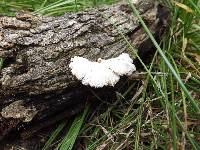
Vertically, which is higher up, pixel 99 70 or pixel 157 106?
pixel 99 70

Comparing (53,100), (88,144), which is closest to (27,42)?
(53,100)

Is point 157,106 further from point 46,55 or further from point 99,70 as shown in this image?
point 46,55

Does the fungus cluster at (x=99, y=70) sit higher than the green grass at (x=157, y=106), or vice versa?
the fungus cluster at (x=99, y=70)

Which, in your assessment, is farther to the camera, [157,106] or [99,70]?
[157,106]

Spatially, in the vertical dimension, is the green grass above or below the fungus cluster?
below

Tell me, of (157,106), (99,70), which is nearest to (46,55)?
(99,70)
